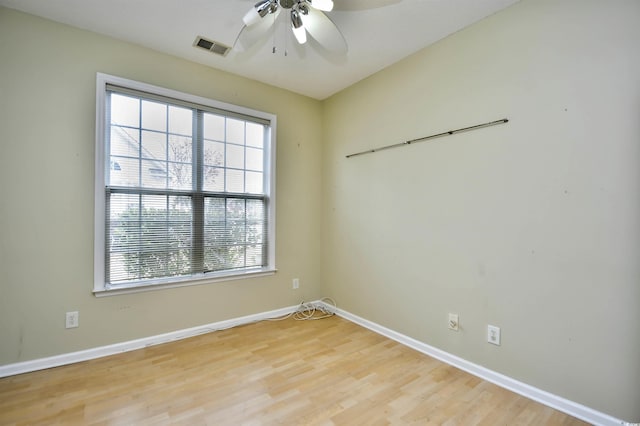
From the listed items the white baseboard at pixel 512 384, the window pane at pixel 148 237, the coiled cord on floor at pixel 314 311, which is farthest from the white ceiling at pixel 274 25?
the coiled cord on floor at pixel 314 311

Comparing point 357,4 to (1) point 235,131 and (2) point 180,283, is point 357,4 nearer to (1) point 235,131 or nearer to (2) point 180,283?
(1) point 235,131

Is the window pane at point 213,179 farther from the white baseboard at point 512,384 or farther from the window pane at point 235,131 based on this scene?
the white baseboard at point 512,384

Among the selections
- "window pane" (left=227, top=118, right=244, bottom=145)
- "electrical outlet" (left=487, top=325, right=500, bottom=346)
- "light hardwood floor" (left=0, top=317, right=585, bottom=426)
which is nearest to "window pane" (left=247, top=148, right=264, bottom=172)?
"window pane" (left=227, top=118, right=244, bottom=145)

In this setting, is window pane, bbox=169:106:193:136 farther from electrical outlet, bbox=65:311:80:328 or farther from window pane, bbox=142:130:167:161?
electrical outlet, bbox=65:311:80:328

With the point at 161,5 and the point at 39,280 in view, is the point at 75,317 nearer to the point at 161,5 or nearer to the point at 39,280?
the point at 39,280

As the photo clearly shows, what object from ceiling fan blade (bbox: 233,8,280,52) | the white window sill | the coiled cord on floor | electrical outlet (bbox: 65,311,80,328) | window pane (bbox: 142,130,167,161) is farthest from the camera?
the coiled cord on floor

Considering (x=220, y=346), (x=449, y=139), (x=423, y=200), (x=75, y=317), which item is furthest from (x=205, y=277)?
(x=449, y=139)

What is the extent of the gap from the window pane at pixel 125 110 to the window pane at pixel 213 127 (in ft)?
1.91

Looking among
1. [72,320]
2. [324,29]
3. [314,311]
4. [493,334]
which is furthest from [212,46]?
[493,334]

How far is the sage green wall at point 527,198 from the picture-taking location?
1.64m

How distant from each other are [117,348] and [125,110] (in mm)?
2013

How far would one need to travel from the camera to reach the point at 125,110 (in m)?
2.55

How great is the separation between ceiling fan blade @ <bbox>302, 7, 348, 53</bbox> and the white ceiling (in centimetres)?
14

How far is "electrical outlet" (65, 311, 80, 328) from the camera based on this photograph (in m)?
2.30
